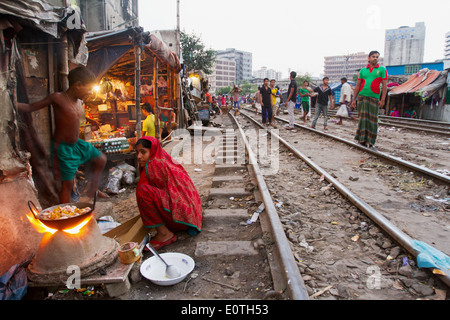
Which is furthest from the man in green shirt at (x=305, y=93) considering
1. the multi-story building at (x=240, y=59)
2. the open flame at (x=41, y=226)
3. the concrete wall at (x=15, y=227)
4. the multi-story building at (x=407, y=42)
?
the multi-story building at (x=240, y=59)

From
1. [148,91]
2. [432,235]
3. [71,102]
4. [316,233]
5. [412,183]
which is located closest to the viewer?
[432,235]

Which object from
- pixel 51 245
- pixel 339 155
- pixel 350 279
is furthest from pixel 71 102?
pixel 339 155

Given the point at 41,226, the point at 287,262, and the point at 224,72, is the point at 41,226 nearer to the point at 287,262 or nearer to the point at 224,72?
the point at 287,262

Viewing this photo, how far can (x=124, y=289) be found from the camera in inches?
100

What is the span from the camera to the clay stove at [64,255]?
8.09ft

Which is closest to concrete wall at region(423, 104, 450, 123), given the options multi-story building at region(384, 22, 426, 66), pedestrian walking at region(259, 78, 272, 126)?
pedestrian walking at region(259, 78, 272, 126)

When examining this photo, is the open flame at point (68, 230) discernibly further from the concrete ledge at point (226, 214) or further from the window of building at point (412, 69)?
the window of building at point (412, 69)

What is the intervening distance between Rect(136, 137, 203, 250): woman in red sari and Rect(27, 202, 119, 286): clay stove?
72 cm

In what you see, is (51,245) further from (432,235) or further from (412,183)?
(412,183)

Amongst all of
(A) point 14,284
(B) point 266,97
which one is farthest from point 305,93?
(A) point 14,284

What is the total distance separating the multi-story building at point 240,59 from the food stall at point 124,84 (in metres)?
161

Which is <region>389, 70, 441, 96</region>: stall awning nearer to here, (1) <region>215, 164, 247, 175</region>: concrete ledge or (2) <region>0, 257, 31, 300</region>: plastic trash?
(1) <region>215, 164, 247, 175</region>: concrete ledge

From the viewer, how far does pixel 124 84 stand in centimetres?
1091

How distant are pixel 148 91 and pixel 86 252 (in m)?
9.90
